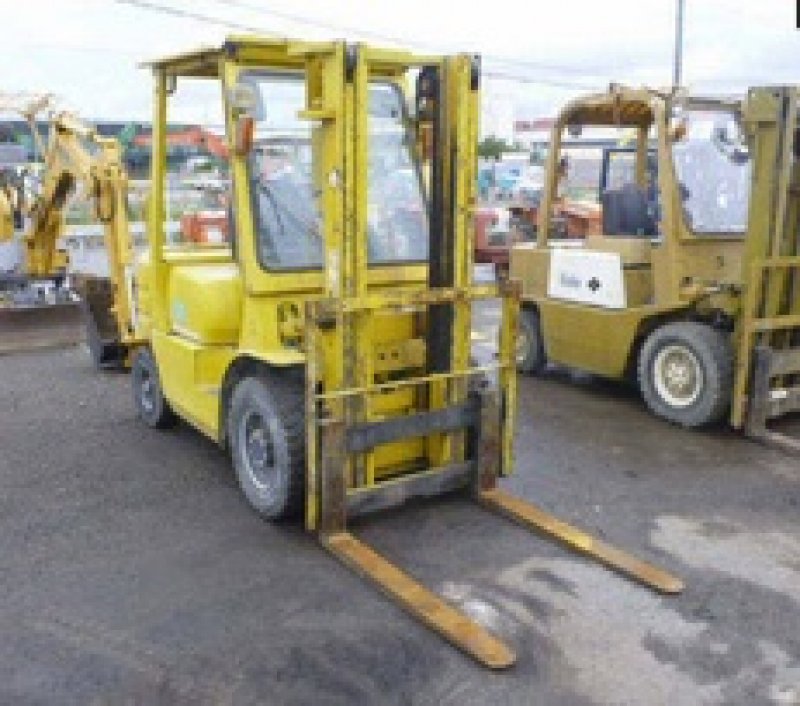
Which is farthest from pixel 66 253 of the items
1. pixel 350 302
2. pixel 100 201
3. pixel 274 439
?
pixel 350 302

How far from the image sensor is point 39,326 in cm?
946

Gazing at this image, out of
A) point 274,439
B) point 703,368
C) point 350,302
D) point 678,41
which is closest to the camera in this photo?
point 350,302

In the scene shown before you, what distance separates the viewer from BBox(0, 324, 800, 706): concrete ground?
3.35 meters

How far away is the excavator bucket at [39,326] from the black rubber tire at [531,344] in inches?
188

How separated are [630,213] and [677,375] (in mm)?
1444

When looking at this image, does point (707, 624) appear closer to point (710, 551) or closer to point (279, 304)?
point (710, 551)

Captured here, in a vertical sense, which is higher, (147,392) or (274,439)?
(274,439)

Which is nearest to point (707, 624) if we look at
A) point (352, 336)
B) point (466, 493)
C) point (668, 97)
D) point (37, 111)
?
point (466, 493)

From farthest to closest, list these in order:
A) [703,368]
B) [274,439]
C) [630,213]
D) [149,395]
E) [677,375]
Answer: [630,213]
[677,375]
[149,395]
[703,368]
[274,439]

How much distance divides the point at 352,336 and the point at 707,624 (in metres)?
2.06

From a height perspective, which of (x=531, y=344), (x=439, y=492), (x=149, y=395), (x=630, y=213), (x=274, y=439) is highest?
(x=630, y=213)

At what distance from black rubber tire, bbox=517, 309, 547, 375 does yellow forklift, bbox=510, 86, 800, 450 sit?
0.76 feet

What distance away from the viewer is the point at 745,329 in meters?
6.12

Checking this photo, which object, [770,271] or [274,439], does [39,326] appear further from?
[770,271]
